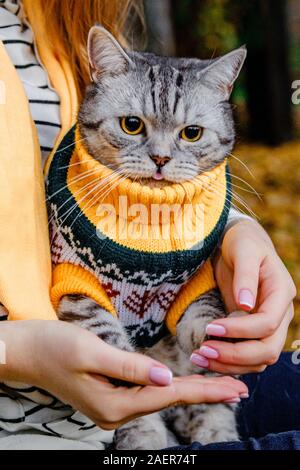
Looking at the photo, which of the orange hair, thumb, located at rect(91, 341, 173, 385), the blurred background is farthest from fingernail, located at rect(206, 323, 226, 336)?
the blurred background

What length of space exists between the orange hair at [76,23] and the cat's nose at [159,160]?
14.0 inches

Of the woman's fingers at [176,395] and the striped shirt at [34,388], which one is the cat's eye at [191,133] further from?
the woman's fingers at [176,395]

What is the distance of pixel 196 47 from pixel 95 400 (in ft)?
16.1

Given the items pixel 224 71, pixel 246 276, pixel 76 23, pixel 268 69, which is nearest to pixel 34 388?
pixel 246 276

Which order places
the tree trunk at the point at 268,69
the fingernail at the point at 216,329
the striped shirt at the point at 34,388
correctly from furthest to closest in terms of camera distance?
the tree trunk at the point at 268,69
the striped shirt at the point at 34,388
the fingernail at the point at 216,329

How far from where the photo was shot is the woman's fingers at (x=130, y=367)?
929 mm

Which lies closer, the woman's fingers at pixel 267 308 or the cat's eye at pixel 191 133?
the woman's fingers at pixel 267 308

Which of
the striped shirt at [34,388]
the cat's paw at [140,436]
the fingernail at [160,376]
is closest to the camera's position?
the fingernail at [160,376]

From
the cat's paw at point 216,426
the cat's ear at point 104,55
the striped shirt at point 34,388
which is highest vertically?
the cat's ear at point 104,55

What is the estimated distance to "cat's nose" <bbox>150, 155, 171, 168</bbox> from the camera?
1.16m

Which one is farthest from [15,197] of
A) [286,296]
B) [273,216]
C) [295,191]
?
[295,191]

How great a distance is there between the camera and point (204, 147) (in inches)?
48.1

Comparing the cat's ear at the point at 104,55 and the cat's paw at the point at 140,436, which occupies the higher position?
the cat's ear at the point at 104,55

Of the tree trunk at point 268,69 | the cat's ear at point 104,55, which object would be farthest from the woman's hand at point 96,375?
the tree trunk at point 268,69
